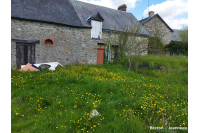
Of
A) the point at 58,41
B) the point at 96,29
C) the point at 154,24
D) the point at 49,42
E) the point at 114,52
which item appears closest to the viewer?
the point at 49,42

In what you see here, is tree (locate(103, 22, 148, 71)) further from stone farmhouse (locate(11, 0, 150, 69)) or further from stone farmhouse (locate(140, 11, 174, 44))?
stone farmhouse (locate(140, 11, 174, 44))

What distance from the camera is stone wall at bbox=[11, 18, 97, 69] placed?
9680 mm

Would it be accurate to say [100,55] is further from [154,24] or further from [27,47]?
[154,24]

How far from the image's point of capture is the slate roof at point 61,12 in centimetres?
1003

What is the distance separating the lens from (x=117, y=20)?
15.2 metres

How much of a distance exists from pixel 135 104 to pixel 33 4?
1202 cm

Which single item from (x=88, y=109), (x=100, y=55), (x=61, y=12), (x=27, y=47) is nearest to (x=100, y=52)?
(x=100, y=55)

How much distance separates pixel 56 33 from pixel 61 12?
2.43m

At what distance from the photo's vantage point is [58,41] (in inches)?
436

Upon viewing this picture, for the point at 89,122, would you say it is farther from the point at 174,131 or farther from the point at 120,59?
the point at 120,59

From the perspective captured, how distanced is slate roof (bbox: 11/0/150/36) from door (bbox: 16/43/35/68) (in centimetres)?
217

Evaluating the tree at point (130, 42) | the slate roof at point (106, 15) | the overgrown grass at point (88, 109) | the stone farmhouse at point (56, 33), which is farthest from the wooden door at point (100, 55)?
the overgrown grass at point (88, 109)

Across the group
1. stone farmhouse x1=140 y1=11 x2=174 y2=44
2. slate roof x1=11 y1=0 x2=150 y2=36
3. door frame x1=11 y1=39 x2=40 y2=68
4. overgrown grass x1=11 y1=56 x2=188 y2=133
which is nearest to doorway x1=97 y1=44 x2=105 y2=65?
slate roof x1=11 y1=0 x2=150 y2=36

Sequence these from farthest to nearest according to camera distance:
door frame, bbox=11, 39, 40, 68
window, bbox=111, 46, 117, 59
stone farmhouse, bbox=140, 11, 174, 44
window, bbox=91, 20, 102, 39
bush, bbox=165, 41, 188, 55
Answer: stone farmhouse, bbox=140, 11, 174, 44 → bush, bbox=165, 41, 188, 55 → window, bbox=111, 46, 117, 59 → window, bbox=91, 20, 102, 39 → door frame, bbox=11, 39, 40, 68
